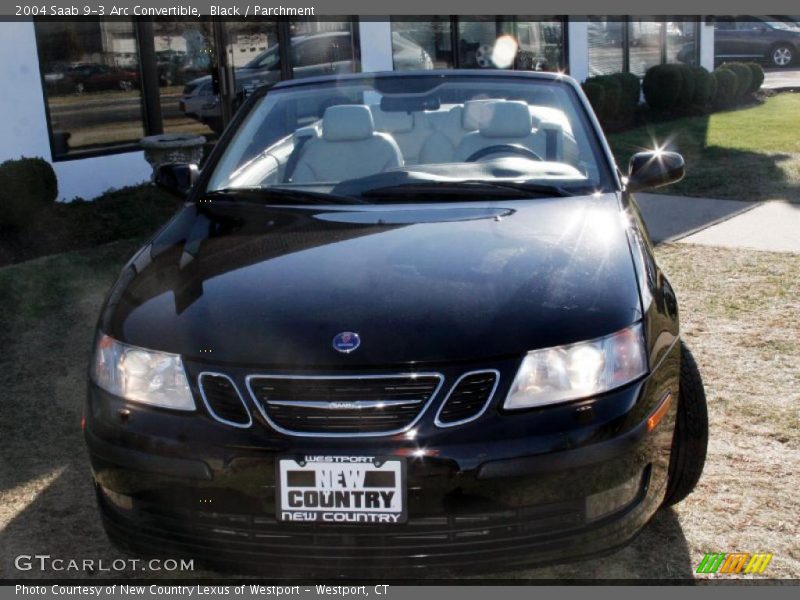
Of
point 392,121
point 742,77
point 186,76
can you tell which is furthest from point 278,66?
point 742,77

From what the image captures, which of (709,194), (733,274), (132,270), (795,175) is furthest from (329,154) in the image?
(795,175)

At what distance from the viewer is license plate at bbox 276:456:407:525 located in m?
2.64

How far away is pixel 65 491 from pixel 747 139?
11.7m

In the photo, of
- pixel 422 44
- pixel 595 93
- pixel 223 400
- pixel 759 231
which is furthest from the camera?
pixel 595 93

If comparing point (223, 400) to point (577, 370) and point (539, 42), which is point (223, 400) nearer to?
point (577, 370)

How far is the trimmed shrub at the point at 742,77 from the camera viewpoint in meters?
18.7

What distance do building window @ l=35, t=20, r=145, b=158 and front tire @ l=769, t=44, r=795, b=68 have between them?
72.7 ft

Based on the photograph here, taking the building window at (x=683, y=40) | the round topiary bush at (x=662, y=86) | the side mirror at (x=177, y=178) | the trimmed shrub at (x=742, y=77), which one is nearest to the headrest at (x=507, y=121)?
the side mirror at (x=177, y=178)

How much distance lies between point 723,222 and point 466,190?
504cm

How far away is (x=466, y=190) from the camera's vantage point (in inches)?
152

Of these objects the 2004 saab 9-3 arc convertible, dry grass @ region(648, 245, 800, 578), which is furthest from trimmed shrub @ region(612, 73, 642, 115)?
the 2004 saab 9-3 arc convertible

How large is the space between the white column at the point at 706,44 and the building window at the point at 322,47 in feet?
31.4

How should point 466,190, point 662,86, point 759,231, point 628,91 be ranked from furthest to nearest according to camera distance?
point 662,86 → point 628,91 → point 759,231 → point 466,190

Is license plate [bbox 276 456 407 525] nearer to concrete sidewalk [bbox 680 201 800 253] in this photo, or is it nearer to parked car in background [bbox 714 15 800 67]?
concrete sidewalk [bbox 680 201 800 253]
